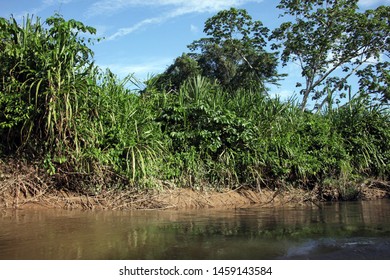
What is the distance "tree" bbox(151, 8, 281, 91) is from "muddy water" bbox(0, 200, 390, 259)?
10838mm

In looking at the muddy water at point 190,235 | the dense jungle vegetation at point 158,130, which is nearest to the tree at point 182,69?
the dense jungle vegetation at point 158,130

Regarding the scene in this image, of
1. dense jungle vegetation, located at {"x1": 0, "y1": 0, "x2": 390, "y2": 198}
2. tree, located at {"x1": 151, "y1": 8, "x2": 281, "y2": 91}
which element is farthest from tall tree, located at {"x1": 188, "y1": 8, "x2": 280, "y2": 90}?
dense jungle vegetation, located at {"x1": 0, "y1": 0, "x2": 390, "y2": 198}

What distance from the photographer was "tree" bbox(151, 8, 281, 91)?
17547 millimetres

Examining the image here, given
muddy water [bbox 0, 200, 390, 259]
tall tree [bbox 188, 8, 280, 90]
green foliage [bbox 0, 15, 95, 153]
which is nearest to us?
muddy water [bbox 0, 200, 390, 259]

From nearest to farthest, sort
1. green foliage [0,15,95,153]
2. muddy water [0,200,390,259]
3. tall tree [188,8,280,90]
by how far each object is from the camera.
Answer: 1. muddy water [0,200,390,259]
2. green foliage [0,15,95,153]
3. tall tree [188,8,280,90]

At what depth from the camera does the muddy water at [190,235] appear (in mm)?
3387

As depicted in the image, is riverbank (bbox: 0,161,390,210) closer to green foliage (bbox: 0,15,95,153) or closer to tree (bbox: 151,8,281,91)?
green foliage (bbox: 0,15,95,153)

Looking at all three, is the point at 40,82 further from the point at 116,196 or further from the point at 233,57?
the point at 233,57

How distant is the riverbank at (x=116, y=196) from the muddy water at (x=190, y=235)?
409 millimetres

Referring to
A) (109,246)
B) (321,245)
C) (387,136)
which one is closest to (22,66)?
(109,246)

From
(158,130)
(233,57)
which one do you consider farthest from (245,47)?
(158,130)

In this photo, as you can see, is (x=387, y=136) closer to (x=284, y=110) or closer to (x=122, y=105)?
(x=284, y=110)

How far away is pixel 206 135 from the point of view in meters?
7.65

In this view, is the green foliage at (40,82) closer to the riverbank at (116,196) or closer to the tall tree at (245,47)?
the riverbank at (116,196)
